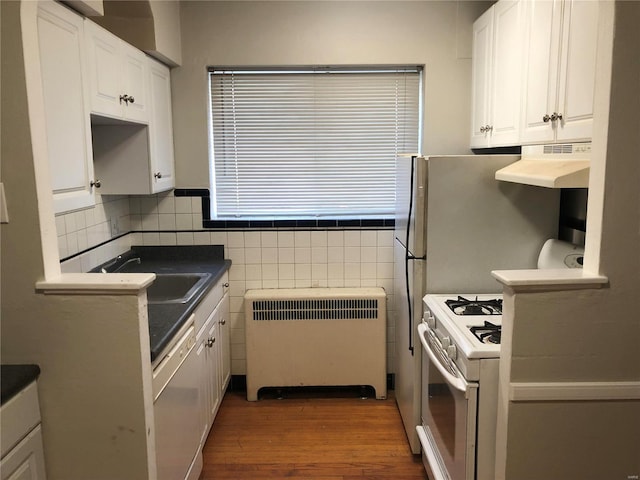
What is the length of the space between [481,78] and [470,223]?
1.04m

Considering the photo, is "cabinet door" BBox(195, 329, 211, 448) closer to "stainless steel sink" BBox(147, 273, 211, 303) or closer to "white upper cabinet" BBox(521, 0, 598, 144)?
"stainless steel sink" BBox(147, 273, 211, 303)

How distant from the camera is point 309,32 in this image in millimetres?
3307

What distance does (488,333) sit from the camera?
6.64ft

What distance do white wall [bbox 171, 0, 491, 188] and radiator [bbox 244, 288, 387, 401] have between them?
1.22 meters

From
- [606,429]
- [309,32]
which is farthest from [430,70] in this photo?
[606,429]

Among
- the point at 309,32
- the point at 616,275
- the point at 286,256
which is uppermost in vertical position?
the point at 309,32

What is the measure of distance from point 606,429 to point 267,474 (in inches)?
64.8

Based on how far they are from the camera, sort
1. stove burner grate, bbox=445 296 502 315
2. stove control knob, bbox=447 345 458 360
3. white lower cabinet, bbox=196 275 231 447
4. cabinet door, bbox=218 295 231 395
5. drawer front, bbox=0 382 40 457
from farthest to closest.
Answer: cabinet door, bbox=218 295 231 395 → white lower cabinet, bbox=196 275 231 447 → stove burner grate, bbox=445 296 502 315 → stove control knob, bbox=447 345 458 360 → drawer front, bbox=0 382 40 457

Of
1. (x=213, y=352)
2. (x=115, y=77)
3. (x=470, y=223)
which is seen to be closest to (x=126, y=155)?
(x=115, y=77)

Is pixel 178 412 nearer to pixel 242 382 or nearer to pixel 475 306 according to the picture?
pixel 475 306

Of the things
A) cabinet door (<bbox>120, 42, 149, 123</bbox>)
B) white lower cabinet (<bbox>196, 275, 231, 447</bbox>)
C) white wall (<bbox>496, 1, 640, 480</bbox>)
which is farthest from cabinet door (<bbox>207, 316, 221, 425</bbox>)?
white wall (<bbox>496, 1, 640, 480</bbox>)

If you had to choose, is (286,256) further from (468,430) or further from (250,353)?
(468,430)

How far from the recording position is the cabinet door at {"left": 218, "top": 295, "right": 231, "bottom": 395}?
3.22 m

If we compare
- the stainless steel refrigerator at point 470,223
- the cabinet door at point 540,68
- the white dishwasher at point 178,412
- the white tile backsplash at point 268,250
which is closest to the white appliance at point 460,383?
the stainless steel refrigerator at point 470,223
